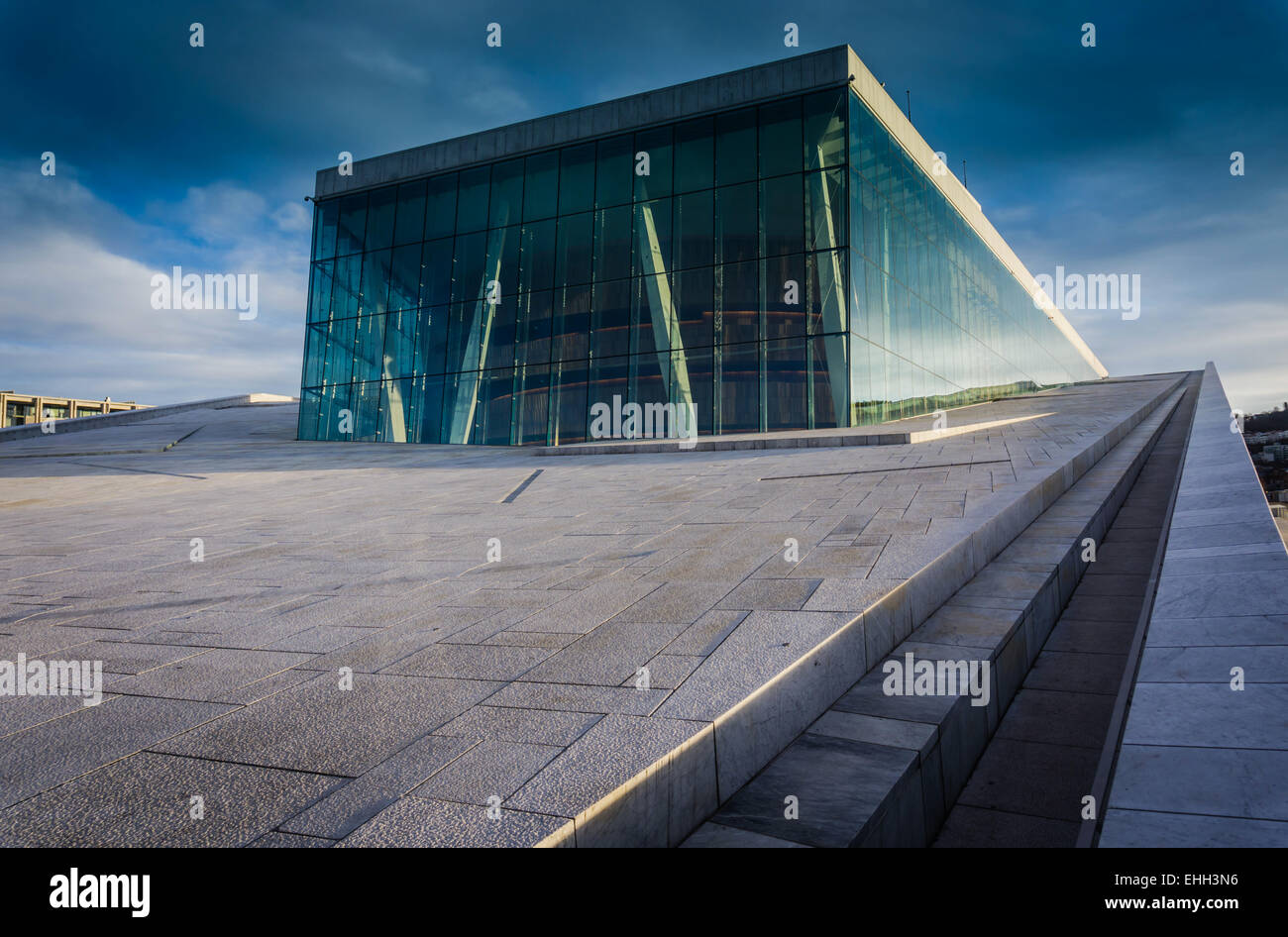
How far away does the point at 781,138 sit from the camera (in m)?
21.7

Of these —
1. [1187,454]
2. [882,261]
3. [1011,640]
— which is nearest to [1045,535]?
[1011,640]

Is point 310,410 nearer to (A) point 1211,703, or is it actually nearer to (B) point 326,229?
(B) point 326,229

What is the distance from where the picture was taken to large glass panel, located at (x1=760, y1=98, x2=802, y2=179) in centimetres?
2152

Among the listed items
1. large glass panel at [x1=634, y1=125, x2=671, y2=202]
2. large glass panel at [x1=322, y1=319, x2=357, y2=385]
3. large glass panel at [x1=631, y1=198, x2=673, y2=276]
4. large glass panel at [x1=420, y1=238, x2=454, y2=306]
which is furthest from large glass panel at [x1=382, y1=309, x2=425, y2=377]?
large glass panel at [x1=634, y1=125, x2=671, y2=202]

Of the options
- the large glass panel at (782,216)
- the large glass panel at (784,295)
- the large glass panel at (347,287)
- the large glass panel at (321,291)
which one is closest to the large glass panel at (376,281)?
the large glass panel at (347,287)

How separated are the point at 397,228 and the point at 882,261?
17780 mm

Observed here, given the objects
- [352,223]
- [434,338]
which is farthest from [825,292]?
[352,223]

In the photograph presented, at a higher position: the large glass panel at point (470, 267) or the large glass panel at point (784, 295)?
the large glass panel at point (470, 267)

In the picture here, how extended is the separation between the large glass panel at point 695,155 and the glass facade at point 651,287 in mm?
62

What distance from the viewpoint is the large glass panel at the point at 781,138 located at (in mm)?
21516

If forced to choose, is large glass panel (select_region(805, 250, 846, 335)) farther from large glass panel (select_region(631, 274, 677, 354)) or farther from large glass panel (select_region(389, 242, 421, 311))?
→ large glass panel (select_region(389, 242, 421, 311))

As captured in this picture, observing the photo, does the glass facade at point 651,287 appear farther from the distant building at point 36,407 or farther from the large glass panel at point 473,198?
the distant building at point 36,407

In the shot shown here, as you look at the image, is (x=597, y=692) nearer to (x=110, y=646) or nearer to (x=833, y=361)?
(x=110, y=646)

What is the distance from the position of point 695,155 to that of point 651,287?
4334 mm
